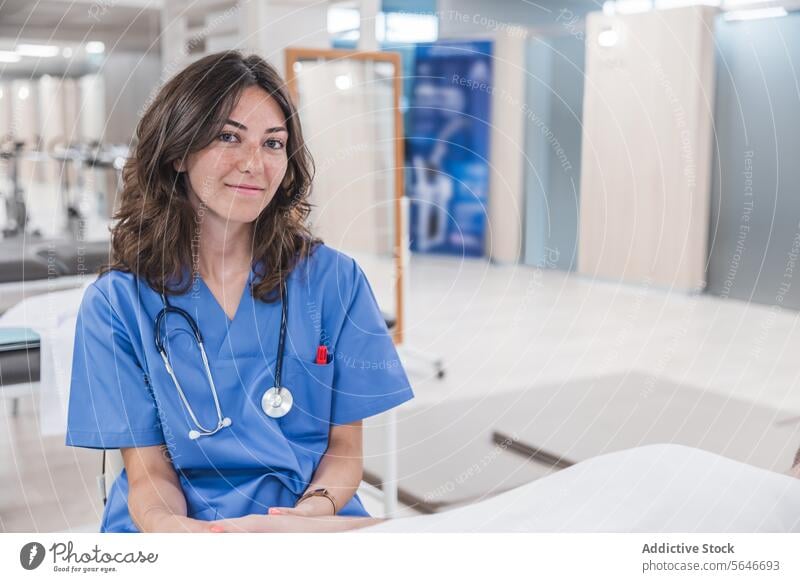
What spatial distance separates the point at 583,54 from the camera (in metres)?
5.05

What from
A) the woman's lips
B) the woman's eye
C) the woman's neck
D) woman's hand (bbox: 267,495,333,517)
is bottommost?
woman's hand (bbox: 267,495,333,517)

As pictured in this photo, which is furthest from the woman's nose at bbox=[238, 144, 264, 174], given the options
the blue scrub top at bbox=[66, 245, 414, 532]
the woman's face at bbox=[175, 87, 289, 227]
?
the blue scrub top at bbox=[66, 245, 414, 532]

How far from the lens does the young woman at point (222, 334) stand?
0.97 metres

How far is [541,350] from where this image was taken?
3.42m

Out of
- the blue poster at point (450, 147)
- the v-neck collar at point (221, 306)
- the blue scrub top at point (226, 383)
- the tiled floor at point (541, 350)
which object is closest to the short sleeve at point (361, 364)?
the blue scrub top at point (226, 383)

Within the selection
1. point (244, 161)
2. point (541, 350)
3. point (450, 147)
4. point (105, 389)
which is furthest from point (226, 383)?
point (450, 147)

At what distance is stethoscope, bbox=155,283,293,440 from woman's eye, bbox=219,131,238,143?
0.60ft

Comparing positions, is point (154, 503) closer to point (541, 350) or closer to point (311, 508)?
point (311, 508)

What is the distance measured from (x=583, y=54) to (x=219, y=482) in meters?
4.46

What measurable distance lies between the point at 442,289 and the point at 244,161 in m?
3.70

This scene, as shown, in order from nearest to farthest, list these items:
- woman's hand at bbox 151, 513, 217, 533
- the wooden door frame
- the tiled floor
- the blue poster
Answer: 1. woman's hand at bbox 151, 513, 217, 533
2. the tiled floor
3. the wooden door frame
4. the blue poster

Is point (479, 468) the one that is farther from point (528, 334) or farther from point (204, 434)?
point (528, 334)

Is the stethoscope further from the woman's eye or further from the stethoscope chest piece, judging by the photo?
the woman's eye

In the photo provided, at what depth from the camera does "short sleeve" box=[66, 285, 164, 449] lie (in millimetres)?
988
